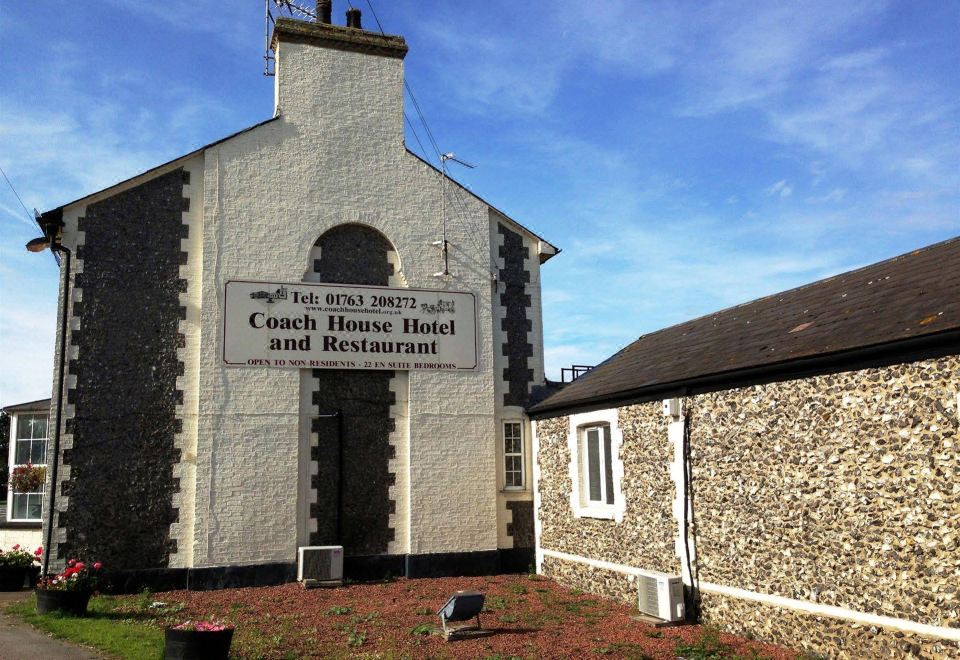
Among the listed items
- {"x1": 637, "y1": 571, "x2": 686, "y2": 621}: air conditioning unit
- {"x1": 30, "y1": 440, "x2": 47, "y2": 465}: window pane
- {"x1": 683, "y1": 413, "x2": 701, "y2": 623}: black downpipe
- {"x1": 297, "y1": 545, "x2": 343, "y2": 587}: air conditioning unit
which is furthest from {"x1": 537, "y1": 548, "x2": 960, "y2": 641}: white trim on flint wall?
{"x1": 30, "y1": 440, "x2": 47, "y2": 465}: window pane

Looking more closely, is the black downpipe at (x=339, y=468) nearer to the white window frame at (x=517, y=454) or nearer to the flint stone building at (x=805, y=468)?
the white window frame at (x=517, y=454)

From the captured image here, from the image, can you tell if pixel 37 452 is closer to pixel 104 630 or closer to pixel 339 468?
pixel 339 468

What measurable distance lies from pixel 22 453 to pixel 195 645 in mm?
12349

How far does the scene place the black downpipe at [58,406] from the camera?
12875 millimetres

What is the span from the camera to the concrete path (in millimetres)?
8742

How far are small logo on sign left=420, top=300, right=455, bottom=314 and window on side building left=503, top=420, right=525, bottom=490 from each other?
8.01ft

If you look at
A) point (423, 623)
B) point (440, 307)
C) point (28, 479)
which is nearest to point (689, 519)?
point (423, 623)

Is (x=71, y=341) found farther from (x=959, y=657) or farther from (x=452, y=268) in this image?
(x=959, y=657)

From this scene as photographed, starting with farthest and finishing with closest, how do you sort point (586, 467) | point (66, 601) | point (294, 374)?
point (294, 374) < point (586, 467) < point (66, 601)

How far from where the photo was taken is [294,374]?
14.4 metres

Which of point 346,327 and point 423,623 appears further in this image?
point 346,327

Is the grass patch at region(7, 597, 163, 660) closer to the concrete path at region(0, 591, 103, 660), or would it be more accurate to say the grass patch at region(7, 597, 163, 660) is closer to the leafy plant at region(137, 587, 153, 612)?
the concrete path at region(0, 591, 103, 660)

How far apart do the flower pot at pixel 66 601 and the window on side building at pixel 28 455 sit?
7411 mm

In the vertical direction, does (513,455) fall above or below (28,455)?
below
